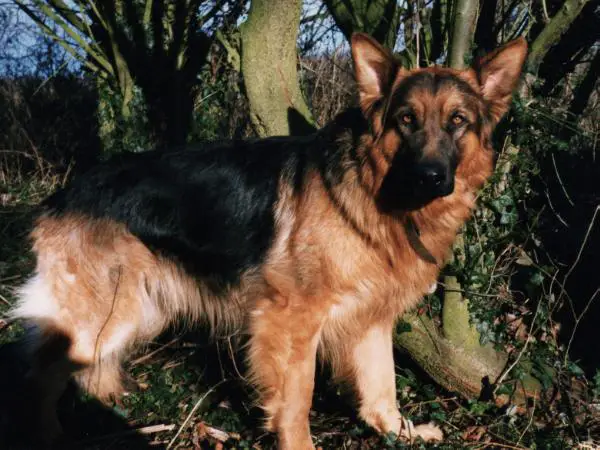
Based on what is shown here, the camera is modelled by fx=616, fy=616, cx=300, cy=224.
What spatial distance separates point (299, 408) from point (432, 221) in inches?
53.6

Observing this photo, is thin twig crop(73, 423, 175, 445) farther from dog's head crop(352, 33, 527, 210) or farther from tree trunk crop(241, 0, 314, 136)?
tree trunk crop(241, 0, 314, 136)

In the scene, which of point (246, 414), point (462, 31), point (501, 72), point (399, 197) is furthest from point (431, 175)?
point (246, 414)

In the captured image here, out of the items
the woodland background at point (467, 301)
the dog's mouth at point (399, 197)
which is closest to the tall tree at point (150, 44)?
the woodland background at point (467, 301)

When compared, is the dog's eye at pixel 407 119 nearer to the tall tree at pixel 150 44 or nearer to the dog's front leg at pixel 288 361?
the dog's front leg at pixel 288 361

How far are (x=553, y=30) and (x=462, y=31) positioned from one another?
609 millimetres

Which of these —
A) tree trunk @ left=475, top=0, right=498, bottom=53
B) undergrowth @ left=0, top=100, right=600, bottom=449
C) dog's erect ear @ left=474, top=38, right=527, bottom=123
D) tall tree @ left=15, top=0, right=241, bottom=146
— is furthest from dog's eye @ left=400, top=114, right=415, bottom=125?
tall tree @ left=15, top=0, right=241, bottom=146

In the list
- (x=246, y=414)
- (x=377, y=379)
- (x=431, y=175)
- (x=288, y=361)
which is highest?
(x=431, y=175)

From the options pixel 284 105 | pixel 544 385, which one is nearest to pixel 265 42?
pixel 284 105

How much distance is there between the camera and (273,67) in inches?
190

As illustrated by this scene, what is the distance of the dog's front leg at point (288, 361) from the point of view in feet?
11.6

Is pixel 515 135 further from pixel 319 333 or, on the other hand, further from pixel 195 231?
pixel 195 231

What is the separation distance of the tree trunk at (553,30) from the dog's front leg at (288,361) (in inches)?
88.4

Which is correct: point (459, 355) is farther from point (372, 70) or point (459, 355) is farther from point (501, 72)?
point (372, 70)

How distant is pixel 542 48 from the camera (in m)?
4.06
